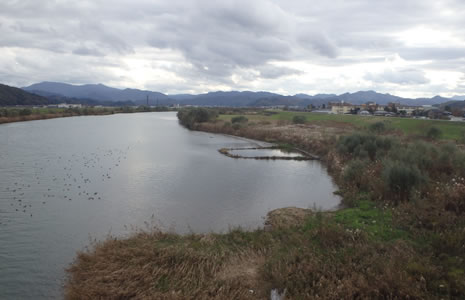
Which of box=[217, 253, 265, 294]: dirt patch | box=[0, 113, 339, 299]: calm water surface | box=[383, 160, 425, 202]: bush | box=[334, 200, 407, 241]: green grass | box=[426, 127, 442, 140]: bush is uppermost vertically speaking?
box=[426, 127, 442, 140]: bush

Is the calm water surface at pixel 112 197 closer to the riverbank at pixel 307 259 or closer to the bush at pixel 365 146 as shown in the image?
the riverbank at pixel 307 259

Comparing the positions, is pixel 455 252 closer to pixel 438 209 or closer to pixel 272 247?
pixel 438 209

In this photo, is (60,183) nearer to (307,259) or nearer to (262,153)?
(307,259)

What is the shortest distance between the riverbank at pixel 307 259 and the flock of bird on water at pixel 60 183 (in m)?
10.5

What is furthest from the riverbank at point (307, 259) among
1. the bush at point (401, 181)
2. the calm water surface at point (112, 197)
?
the calm water surface at point (112, 197)

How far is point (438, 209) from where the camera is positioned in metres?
14.7

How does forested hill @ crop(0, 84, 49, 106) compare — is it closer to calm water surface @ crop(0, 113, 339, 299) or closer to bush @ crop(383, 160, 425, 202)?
calm water surface @ crop(0, 113, 339, 299)

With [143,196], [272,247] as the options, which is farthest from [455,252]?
[143,196]

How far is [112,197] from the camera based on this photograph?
22719 millimetres

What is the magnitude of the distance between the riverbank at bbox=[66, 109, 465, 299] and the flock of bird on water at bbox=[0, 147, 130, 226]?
10.5 metres

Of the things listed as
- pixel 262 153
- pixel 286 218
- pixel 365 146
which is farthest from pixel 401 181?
pixel 262 153

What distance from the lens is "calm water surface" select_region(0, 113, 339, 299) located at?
14.3 m

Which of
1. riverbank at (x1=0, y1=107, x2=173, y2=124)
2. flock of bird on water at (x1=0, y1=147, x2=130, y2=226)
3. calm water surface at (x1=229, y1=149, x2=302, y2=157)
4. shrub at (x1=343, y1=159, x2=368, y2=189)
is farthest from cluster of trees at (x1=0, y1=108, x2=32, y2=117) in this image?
shrub at (x1=343, y1=159, x2=368, y2=189)

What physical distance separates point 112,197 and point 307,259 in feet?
52.2
